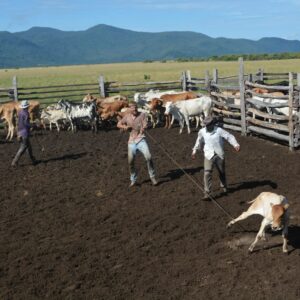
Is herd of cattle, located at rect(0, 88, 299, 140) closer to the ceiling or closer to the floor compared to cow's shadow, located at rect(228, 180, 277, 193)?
closer to the ceiling

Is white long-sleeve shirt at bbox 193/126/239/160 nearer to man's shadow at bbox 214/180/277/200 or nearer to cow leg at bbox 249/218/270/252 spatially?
man's shadow at bbox 214/180/277/200

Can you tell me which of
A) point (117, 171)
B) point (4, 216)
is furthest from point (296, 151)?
point (4, 216)

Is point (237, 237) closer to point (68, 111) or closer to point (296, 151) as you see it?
point (296, 151)

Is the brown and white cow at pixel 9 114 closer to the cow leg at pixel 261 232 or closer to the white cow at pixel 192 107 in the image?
the white cow at pixel 192 107

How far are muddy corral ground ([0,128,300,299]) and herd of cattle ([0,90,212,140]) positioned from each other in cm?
479

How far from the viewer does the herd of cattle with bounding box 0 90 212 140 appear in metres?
19.0

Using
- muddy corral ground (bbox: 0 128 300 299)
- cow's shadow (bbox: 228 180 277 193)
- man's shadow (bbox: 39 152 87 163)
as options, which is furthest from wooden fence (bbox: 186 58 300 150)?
man's shadow (bbox: 39 152 87 163)

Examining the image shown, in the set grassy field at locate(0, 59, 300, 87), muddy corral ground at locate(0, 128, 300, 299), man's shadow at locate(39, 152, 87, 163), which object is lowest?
grassy field at locate(0, 59, 300, 87)

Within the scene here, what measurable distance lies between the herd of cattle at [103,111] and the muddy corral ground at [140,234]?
188 inches

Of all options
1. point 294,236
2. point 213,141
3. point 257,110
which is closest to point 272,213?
point 294,236

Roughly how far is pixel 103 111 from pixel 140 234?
12.0 metres

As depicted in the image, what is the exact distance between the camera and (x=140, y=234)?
341 inches

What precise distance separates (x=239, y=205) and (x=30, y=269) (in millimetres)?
4205

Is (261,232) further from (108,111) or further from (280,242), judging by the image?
(108,111)
